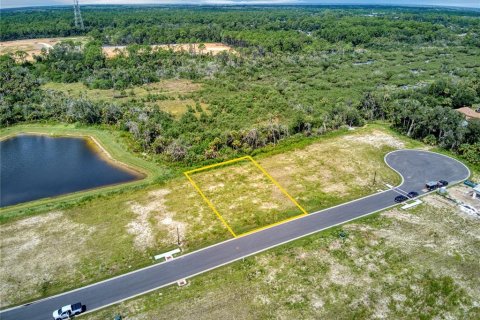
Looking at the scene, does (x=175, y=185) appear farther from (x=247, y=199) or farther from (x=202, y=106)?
(x=202, y=106)

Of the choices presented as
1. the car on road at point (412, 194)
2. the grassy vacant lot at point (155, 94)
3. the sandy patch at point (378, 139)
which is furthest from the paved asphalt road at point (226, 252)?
the grassy vacant lot at point (155, 94)

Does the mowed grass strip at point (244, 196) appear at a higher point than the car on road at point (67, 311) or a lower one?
higher

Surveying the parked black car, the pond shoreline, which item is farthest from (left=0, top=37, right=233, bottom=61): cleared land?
the parked black car

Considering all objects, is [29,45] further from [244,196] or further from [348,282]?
[348,282]

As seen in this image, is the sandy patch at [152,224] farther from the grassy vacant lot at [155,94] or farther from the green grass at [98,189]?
the grassy vacant lot at [155,94]

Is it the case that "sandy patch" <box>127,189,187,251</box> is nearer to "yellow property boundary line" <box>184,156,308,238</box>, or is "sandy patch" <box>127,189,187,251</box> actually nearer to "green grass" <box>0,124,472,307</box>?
"green grass" <box>0,124,472,307</box>

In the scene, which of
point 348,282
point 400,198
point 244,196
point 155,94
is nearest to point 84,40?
point 155,94
